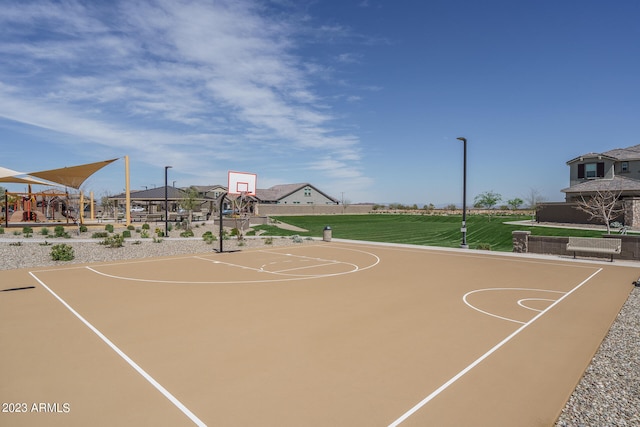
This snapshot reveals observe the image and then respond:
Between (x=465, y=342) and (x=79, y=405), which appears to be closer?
(x=79, y=405)

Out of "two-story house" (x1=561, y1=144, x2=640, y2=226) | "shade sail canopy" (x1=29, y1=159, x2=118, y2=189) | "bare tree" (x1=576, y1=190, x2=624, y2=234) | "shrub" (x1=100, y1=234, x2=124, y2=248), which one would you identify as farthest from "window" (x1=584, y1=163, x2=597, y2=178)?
"shade sail canopy" (x1=29, y1=159, x2=118, y2=189)

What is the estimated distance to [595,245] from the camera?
18406mm

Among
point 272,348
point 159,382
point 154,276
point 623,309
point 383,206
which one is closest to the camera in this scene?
point 159,382

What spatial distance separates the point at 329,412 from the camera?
486 centimetres

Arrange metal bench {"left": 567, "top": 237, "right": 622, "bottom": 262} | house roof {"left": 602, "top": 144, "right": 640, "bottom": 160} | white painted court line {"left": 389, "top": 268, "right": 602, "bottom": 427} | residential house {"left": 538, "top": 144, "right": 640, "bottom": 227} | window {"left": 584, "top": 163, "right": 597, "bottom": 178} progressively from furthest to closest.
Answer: window {"left": 584, "top": 163, "right": 597, "bottom": 178} → house roof {"left": 602, "top": 144, "right": 640, "bottom": 160} → residential house {"left": 538, "top": 144, "right": 640, "bottom": 227} → metal bench {"left": 567, "top": 237, "right": 622, "bottom": 262} → white painted court line {"left": 389, "top": 268, "right": 602, "bottom": 427}

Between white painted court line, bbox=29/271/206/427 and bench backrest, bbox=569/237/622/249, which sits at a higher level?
bench backrest, bbox=569/237/622/249

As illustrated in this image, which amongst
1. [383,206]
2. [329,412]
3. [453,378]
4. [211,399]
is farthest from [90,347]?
[383,206]

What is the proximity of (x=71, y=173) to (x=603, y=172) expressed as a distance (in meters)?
54.9

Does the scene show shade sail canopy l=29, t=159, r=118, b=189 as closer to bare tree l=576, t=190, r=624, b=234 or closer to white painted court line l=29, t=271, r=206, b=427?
white painted court line l=29, t=271, r=206, b=427

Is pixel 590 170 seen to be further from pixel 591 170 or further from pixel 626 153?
pixel 626 153

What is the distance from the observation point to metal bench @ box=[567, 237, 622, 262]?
17.7m

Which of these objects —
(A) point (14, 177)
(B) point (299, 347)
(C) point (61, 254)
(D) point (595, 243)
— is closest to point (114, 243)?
(C) point (61, 254)

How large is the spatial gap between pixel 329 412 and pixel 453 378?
86.6 inches

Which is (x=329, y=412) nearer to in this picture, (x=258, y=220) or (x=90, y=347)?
(x=90, y=347)
